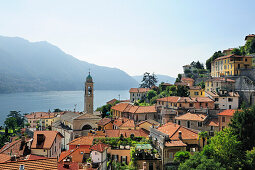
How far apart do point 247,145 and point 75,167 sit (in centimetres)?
2128

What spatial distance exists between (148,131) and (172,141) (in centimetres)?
1233

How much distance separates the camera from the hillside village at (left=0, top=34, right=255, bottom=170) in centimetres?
2259

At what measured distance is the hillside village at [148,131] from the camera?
22.6 meters

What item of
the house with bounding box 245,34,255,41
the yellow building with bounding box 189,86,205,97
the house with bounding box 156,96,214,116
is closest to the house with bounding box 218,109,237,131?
the house with bounding box 156,96,214,116

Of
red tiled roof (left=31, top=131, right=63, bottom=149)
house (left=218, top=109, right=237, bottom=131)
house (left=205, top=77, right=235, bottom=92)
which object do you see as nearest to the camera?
red tiled roof (left=31, top=131, right=63, bottom=149)

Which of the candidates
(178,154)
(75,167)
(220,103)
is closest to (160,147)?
(178,154)

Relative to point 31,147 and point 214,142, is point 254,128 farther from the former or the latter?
point 31,147

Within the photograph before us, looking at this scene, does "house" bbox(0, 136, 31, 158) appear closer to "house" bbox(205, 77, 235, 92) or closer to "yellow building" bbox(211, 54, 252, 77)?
"house" bbox(205, 77, 235, 92)

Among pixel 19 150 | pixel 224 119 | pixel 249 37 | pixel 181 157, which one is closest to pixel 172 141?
pixel 181 157

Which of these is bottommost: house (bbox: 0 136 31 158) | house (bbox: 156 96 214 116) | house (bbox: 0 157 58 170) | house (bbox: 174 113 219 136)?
house (bbox: 0 136 31 158)

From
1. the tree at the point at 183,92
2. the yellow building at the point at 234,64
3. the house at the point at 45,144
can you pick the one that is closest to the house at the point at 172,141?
the house at the point at 45,144

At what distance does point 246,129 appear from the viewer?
26016 millimetres

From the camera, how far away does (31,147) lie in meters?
26.0

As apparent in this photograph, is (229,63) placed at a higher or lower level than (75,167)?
higher
